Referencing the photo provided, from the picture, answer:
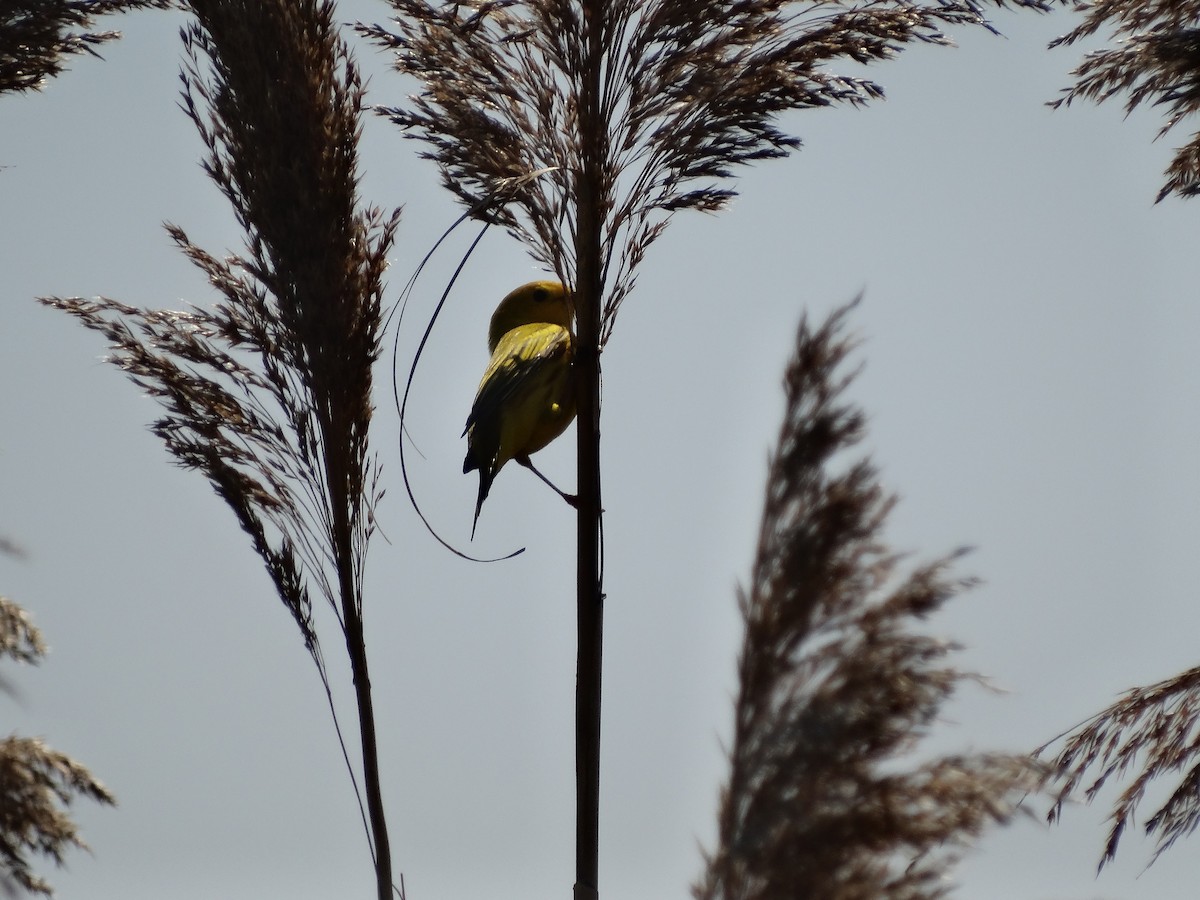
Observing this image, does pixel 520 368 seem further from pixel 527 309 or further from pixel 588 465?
pixel 588 465

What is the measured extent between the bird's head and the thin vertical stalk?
738 millimetres

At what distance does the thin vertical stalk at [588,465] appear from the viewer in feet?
5.85

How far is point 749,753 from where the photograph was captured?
131cm

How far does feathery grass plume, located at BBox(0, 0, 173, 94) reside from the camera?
2.59 meters

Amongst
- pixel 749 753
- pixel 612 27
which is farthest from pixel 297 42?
pixel 749 753

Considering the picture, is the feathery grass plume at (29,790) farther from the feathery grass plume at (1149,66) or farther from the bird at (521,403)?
the feathery grass plume at (1149,66)

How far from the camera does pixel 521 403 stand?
2.36 meters

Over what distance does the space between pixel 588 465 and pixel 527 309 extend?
94cm

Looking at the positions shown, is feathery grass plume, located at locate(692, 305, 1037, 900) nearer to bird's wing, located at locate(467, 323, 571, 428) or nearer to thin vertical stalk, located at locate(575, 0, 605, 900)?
thin vertical stalk, located at locate(575, 0, 605, 900)

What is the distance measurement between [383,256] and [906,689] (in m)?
1.30

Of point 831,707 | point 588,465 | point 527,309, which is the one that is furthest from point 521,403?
point 831,707

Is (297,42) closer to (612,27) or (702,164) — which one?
(612,27)

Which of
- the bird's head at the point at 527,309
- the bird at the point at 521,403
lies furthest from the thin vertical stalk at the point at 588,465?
the bird's head at the point at 527,309

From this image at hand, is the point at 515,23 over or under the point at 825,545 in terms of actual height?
over
